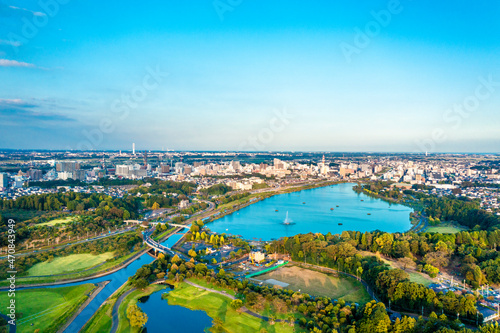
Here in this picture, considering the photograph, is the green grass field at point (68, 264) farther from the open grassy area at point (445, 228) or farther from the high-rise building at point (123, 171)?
the high-rise building at point (123, 171)

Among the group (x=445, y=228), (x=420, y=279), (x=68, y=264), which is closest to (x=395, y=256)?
(x=420, y=279)

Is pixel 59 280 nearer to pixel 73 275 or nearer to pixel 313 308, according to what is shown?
pixel 73 275

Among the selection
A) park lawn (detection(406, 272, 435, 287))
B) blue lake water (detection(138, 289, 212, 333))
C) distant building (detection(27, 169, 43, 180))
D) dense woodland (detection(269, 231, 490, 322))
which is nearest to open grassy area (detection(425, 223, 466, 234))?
dense woodland (detection(269, 231, 490, 322))

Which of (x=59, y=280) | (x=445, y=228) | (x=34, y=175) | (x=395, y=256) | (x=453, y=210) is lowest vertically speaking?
(x=59, y=280)

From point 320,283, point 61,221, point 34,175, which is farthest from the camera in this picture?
point 34,175

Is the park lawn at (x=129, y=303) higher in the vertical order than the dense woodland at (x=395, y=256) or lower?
lower

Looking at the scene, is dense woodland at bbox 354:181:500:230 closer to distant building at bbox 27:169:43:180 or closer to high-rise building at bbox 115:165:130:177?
high-rise building at bbox 115:165:130:177

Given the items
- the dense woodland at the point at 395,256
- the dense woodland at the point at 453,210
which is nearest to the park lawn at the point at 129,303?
the dense woodland at the point at 395,256
